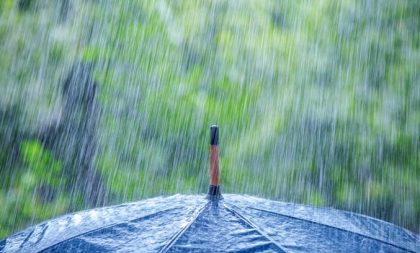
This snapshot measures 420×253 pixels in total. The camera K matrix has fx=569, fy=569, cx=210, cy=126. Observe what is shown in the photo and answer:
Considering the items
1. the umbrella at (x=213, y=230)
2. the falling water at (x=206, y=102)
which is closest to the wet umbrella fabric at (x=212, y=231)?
the umbrella at (x=213, y=230)

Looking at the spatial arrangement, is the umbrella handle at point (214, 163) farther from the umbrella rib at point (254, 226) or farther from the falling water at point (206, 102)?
the falling water at point (206, 102)

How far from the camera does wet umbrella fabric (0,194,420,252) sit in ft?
7.12

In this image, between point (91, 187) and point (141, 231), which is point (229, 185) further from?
point (141, 231)

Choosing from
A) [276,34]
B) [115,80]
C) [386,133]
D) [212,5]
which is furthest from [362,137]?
[115,80]

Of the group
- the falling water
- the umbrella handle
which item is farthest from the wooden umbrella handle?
the falling water

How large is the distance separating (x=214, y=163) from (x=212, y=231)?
29 centimetres

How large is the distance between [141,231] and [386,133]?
289 centimetres

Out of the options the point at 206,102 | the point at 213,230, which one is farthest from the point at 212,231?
the point at 206,102

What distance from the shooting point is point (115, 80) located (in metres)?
5.41

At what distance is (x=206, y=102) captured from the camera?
518 cm

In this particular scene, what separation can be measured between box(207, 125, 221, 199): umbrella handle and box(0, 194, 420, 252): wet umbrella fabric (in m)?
0.04

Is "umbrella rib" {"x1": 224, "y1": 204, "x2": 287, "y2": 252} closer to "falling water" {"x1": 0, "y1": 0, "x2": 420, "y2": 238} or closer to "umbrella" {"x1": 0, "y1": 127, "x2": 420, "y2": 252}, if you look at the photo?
"umbrella" {"x1": 0, "y1": 127, "x2": 420, "y2": 252}

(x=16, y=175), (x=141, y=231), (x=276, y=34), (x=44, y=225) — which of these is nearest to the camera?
(x=141, y=231)

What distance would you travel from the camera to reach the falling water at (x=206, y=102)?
15.6ft
